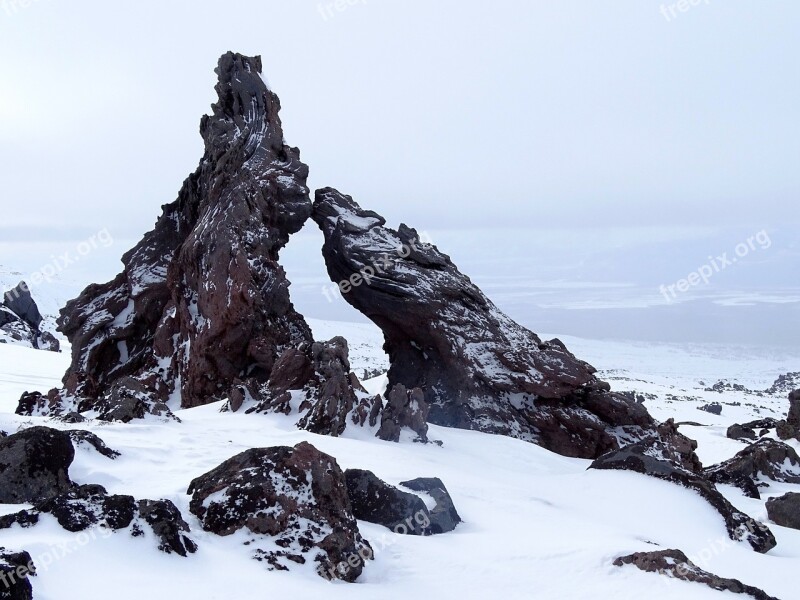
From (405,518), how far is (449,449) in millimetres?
5988

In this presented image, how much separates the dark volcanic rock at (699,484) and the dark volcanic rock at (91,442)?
889 cm

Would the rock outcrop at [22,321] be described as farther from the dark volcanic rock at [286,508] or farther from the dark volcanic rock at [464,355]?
the dark volcanic rock at [286,508]

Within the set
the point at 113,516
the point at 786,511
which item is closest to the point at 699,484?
the point at 786,511

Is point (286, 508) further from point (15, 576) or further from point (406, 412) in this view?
point (406, 412)

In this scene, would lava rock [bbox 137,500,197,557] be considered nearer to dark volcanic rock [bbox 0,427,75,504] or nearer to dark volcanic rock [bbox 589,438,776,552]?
dark volcanic rock [bbox 0,427,75,504]

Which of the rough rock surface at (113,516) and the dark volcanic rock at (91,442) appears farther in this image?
the dark volcanic rock at (91,442)

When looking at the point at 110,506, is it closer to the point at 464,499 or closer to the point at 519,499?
the point at 464,499

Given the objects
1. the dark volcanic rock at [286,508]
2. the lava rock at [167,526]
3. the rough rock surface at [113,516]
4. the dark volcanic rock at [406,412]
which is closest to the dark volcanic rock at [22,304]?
the dark volcanic rock at [406,412]

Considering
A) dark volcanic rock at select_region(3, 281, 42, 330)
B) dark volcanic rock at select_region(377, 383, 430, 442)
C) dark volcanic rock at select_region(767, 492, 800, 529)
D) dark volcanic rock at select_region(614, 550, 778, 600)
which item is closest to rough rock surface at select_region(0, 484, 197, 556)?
dark volcanic rock at select_region(614, 550, 778, 600)

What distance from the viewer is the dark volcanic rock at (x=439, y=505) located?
24.8 feet

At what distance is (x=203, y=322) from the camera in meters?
18.1

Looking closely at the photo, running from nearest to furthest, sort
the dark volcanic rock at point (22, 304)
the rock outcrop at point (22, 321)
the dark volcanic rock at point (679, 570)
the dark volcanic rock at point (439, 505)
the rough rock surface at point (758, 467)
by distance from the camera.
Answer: the dark volcanic rock at point (679, 570), the dark volcanic rock at point (439, 505), the rough rock surface at point (758, 467), the rock outcrop at point (22, 321), the dark volcanic rock at point (22, 304)

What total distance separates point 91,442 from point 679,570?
6.70 meters

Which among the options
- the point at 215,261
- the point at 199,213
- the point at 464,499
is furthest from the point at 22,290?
the point at 464,499
